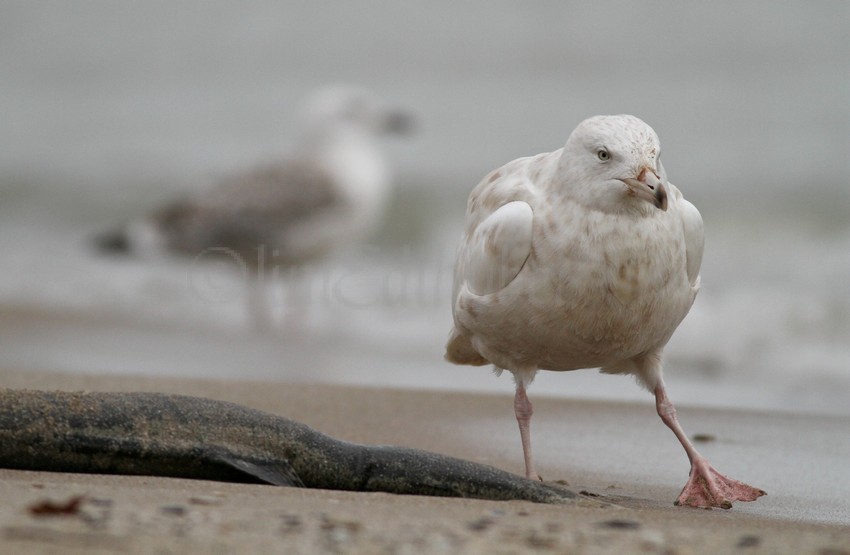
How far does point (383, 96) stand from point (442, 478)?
13.3 meters

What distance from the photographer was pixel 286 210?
10.6 metres

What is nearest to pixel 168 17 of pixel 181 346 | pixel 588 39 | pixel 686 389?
pixel 588 39

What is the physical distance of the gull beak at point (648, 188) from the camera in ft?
14.4

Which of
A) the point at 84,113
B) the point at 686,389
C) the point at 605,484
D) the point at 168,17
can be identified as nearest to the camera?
the point at 605,484

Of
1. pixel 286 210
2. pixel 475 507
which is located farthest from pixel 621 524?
pixel 286 210

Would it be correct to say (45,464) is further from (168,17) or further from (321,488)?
(168,17)

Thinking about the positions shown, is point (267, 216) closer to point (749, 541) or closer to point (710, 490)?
point (710, 490)

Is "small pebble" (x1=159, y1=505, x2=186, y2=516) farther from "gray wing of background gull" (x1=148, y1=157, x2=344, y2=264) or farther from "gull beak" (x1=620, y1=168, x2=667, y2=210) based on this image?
"gray wing of background gull" (x1=148, y1=157, x2=344, y2=264)

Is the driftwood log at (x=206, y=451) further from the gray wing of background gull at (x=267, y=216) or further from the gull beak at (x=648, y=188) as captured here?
the gray wing of background gull at (x=267, y=216)

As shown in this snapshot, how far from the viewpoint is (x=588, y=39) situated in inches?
674

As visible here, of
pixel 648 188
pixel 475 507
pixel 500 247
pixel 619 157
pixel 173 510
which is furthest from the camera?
pixel 500 247

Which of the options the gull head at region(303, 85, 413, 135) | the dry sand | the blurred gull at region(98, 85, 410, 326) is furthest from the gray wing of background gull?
the dry sand

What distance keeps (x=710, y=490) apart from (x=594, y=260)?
94 centimetres

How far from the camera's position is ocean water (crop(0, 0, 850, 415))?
859 centimetres
